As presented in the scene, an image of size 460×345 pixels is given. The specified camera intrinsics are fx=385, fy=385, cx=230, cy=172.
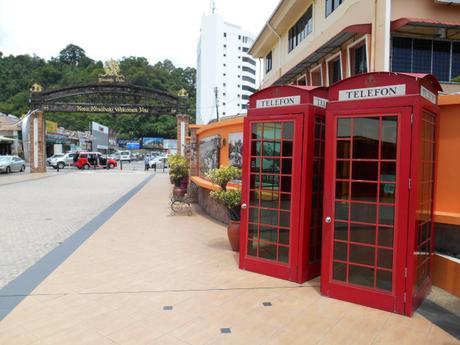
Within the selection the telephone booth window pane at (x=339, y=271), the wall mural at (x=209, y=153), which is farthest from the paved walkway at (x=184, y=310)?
the wall mural at (x=209, y=153)

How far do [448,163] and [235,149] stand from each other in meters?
5.80

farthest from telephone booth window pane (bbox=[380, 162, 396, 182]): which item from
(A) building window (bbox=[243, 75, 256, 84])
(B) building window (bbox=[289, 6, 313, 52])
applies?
(A) building window (bbox=[243, 75, 256, 84])

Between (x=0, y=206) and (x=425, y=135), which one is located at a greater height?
(x=425, y=135)

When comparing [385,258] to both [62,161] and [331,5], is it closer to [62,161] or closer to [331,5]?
[331,5]

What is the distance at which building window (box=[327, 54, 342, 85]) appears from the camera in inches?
535

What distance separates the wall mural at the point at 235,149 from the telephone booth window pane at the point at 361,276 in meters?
5.30

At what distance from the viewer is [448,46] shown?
1184 centimetres

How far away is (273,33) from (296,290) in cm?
1675

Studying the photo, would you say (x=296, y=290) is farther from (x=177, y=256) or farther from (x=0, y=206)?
(x=0, y=206)

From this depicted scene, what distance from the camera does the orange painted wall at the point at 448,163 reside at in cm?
573

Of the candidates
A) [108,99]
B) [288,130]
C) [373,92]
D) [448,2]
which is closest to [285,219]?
[288,130]

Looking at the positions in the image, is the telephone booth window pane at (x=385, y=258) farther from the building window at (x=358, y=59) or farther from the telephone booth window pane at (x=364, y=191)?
the building window at (x=358, y=59)

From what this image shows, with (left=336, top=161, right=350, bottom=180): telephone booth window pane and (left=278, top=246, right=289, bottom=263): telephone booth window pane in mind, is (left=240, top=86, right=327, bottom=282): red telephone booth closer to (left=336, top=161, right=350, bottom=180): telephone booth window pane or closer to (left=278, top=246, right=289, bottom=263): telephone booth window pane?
(left=278, top=246, right=289, bottom=263): telephone booth window pane

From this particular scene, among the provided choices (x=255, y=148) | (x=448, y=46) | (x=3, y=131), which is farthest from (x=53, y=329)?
(x=3, y=131)
